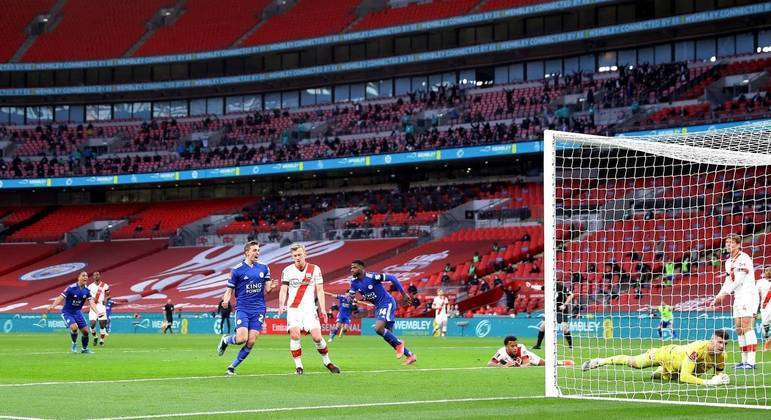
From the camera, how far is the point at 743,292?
18453mm

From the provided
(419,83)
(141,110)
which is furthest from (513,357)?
(141,110)

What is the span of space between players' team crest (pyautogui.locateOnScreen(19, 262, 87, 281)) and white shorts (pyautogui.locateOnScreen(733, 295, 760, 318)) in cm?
5664

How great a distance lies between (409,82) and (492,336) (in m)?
34.5

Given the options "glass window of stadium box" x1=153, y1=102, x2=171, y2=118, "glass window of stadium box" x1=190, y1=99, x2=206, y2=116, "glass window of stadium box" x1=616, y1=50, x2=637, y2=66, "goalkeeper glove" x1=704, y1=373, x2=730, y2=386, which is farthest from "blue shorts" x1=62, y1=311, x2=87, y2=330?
"glass window of stadium box" x1=153, y1=102, x2=171, y2=118

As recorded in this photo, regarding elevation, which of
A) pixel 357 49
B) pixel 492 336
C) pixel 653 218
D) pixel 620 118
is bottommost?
pixel 492 336

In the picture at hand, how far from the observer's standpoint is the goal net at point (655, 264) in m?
14.9

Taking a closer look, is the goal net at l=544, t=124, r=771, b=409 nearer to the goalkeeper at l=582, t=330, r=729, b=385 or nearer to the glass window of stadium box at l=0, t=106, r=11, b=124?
the goalkeeper at l=582, t=330, r=729, b=385

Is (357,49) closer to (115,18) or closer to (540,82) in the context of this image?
(540,82)

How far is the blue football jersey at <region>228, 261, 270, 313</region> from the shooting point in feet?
59.7

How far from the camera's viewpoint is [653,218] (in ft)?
115

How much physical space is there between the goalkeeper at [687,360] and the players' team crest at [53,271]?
57903 millimetres

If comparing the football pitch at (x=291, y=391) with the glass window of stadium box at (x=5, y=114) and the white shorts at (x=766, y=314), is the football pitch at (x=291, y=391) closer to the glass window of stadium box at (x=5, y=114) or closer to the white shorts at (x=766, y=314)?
the white shorts at (x=766, y=314)

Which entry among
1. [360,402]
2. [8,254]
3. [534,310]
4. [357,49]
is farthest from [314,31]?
[360,402]

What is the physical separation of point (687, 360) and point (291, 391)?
5680 mm
